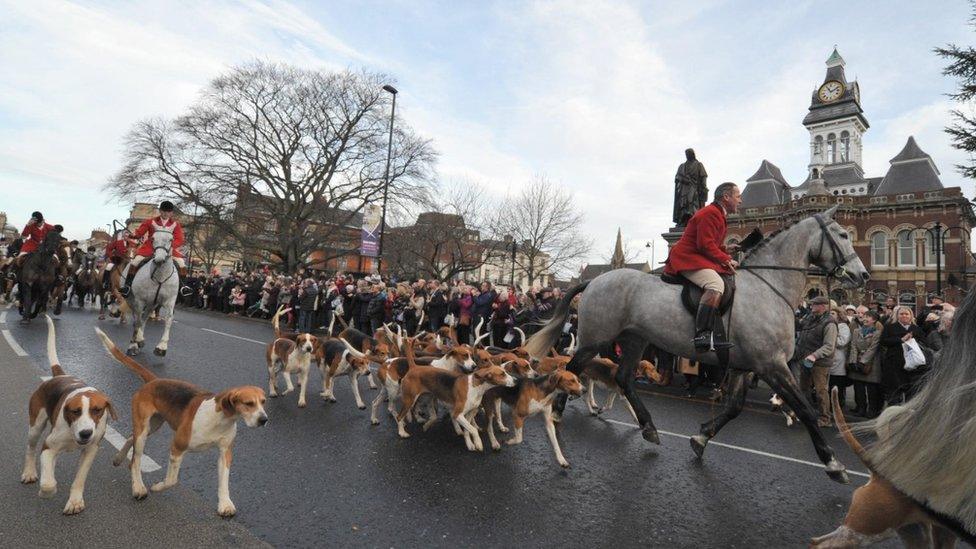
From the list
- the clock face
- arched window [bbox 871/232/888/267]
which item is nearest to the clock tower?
the clock face

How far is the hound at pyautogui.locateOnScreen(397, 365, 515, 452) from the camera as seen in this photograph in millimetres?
5496

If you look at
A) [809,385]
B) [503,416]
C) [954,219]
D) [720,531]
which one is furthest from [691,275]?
[954,219]

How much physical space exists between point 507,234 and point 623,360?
36.2m

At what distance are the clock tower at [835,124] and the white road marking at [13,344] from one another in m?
80.6

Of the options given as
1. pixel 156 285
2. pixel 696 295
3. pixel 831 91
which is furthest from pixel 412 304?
pixel 831 91

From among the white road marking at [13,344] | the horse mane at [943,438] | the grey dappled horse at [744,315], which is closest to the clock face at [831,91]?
the grey dappled horse at [744,315]

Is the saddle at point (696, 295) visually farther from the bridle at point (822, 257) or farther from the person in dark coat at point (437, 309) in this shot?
the person in dark coat at point (437, 309)

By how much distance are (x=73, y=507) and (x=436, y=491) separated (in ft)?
7.75

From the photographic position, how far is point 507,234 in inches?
1673

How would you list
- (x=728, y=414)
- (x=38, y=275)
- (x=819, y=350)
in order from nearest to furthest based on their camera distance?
(x=728, y=414) → (x=819, y=350) → (x=38, y=275)

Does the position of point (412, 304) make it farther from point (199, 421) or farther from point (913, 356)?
point (199, 421)

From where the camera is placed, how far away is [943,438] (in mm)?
1729

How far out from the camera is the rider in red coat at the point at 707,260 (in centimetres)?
537

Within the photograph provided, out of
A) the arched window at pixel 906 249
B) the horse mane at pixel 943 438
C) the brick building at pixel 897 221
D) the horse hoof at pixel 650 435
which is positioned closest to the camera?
the horse mane at pixel 943 438
